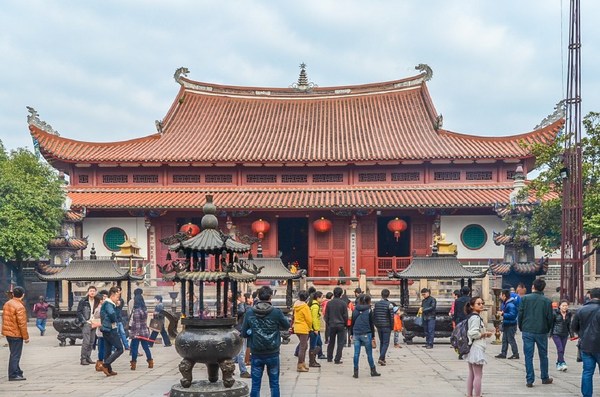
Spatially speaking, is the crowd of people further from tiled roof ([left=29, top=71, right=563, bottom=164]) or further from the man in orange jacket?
tiled roof ([left=29, top=71, right=563, bottom=164])

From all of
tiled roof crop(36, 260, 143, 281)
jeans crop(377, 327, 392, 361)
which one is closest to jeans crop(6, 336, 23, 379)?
jeans crop(377, 327, 392, 361)

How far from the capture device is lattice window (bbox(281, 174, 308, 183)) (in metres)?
31.5

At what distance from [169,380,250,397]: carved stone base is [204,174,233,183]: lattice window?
22.6 metres

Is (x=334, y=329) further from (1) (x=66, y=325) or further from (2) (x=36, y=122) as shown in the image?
(2) (x=36, y=122)

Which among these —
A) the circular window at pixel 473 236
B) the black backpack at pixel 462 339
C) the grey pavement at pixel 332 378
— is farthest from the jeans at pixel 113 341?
the circular window at pixel 473 236

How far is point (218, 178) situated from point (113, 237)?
17.6 feet

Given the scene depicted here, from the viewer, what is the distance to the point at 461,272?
19.0m

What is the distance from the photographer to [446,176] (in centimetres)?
3067

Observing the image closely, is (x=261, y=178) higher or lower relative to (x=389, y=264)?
higher

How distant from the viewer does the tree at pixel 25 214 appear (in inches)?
1006

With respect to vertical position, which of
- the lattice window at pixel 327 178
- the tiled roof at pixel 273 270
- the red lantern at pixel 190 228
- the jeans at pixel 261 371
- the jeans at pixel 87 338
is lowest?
the jeans at pixel 87 338

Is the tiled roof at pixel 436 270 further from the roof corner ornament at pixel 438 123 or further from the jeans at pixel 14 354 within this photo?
the roof corner ornament at pixel 438 123

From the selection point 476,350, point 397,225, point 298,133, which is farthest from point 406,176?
point 476,350

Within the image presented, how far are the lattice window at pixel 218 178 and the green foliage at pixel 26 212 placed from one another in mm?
6484
